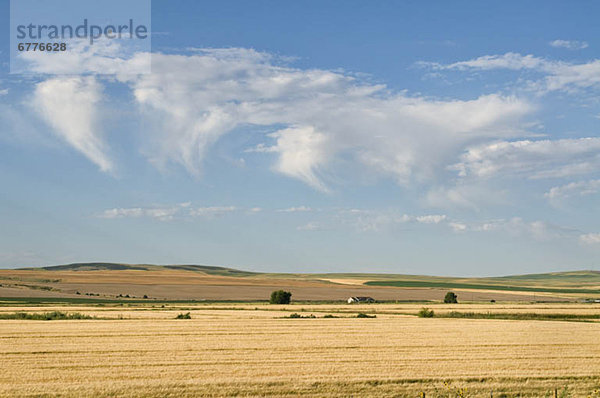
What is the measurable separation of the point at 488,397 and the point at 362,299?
104 meters

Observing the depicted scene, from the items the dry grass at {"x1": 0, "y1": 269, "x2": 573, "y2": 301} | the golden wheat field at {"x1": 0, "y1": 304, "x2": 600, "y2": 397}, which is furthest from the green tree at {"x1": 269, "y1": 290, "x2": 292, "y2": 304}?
the golden wheat field at {"x1": 0, "y1": 304, "x2": 600, "y2": 397}

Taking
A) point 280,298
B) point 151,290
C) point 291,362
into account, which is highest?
point 151,290

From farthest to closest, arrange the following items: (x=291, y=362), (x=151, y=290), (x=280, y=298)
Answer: (x=151, y=290), (x=280, y=298), (x=291, y=362)

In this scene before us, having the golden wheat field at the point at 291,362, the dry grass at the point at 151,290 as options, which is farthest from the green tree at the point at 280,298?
the golden wheat field at the point at 291,362

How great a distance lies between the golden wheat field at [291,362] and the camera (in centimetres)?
2480

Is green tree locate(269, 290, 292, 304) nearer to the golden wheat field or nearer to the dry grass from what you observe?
the dry grass

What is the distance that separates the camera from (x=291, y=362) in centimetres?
3123

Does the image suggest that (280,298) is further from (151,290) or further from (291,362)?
(291,362)

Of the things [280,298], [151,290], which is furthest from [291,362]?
[151,290]

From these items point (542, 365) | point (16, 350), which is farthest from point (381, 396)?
point (16, 350)

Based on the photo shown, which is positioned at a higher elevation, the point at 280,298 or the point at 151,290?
the point at 151,290

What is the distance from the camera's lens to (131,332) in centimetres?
4612

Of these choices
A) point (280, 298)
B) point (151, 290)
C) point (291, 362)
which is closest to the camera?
point (291, 362)

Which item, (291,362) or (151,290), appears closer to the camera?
(291,362)
